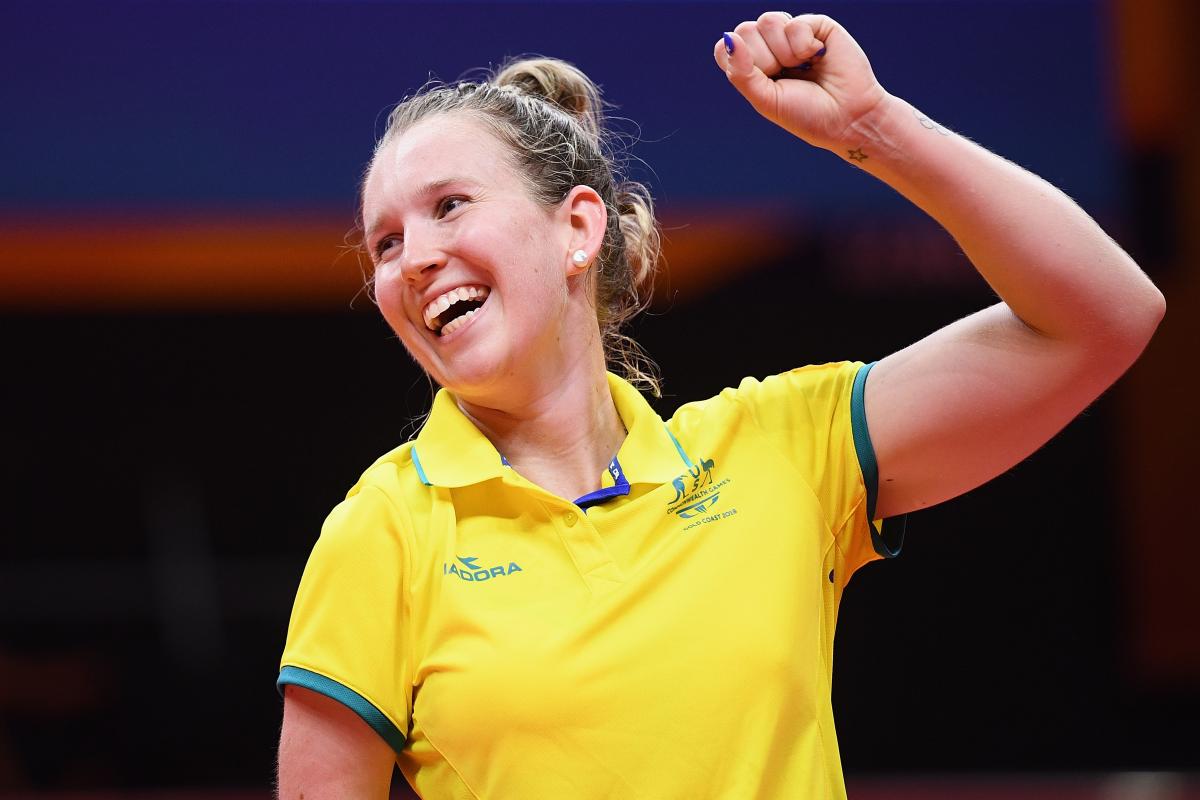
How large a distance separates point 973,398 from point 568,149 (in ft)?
1.93

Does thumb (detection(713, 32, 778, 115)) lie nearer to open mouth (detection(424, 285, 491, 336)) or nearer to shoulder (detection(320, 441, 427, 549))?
open mouth (detection(424, 285, 491, 336))

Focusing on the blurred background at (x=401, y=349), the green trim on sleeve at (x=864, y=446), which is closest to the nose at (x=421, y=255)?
the green trim on sleeve at (x=864, y=446)

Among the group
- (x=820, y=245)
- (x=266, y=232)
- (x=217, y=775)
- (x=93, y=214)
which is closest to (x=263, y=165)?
(x=266, y=232)

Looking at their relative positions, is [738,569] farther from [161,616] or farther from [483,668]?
[161,616]

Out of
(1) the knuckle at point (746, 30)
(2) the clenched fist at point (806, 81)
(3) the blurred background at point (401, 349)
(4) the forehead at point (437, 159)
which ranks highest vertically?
(1) the knuckle at point (746, 30)

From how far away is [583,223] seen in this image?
1688 millimetres

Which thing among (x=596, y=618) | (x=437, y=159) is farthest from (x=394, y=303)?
(x=596, y=618)

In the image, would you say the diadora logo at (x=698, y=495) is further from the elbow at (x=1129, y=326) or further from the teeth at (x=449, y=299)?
the elbow at (x=1129, y=326)

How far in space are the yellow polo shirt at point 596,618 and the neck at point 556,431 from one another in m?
0.07

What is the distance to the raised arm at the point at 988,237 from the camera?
1.44 m

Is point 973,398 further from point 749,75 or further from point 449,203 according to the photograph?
point 449,203

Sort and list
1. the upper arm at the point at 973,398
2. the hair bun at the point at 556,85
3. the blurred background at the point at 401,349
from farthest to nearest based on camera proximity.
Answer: the blurred background at the point at 401,349
the hair bun at the point at 556,85
the upper arm at the point at 973,398

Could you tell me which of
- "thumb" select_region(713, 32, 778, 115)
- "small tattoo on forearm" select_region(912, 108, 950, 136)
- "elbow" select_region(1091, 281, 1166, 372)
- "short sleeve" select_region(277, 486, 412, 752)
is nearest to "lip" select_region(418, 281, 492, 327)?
"short sleeve" select_region(277, 486, 412, 752)

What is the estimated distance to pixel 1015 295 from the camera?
1.46 m
